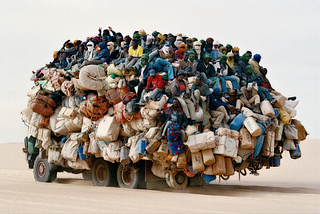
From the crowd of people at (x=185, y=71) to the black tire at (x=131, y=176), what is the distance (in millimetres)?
2448

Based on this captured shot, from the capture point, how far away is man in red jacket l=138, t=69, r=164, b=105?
1476cm

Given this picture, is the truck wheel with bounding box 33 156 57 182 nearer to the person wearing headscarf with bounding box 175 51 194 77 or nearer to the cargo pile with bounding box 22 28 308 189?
the cargo pile with bounding box 22 28 308 189

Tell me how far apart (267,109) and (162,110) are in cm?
337

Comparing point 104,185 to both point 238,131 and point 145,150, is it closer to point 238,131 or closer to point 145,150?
point 145,150

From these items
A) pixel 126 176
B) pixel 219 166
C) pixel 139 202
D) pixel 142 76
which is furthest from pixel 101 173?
pixel 139 202

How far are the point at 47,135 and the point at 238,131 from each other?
754cm

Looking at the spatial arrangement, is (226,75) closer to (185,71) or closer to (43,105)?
(185,71)

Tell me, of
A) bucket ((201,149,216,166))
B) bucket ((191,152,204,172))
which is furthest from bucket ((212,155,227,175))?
bucket ((191,152,204,172))

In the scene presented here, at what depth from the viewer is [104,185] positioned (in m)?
17.8

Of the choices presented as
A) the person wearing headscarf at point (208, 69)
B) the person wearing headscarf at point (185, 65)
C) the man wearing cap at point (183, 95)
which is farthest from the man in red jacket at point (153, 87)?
the person wearing headscarf at point (208, 69)

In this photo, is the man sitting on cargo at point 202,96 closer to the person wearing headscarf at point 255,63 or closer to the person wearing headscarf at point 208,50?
the person wearing headscarf at point 208,50

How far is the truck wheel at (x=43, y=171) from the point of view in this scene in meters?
20.2

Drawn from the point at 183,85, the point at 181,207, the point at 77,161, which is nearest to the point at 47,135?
the point at 77,161

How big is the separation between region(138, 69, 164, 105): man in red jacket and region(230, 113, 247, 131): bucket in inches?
87.8
